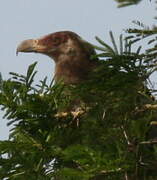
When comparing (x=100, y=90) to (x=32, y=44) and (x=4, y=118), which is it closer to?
(x=4, y=118)

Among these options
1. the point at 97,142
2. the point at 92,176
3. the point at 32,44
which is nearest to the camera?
the point at 92,176

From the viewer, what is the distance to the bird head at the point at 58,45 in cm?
713

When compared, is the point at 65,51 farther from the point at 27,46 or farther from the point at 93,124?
the point at 93,124

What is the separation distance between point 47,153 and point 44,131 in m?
0.31

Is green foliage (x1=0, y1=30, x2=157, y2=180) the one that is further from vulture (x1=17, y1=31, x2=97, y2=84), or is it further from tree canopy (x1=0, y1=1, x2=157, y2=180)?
vulture (x1=17, y1=31, x2=97, y2=84)

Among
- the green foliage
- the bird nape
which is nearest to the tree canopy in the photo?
the green foliage

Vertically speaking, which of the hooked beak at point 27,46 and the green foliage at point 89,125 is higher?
the hooked beak at point 27,46

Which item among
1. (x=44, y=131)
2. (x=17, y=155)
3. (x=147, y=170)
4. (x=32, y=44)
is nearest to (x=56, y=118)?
(x=44, y=131)

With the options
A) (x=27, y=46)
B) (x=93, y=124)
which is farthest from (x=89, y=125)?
(x=27, y=46)

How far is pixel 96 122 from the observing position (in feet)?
14.8

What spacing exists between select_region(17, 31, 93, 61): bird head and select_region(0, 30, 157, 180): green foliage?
210 centimetres

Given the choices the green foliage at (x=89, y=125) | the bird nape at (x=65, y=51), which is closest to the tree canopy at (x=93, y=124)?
the green foliage at (x=89, y=125)

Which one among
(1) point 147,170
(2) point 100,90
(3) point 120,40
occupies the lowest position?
(1) point 147,170

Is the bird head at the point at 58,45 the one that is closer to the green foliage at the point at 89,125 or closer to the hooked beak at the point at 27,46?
the hooked beak at the point at 27,46
